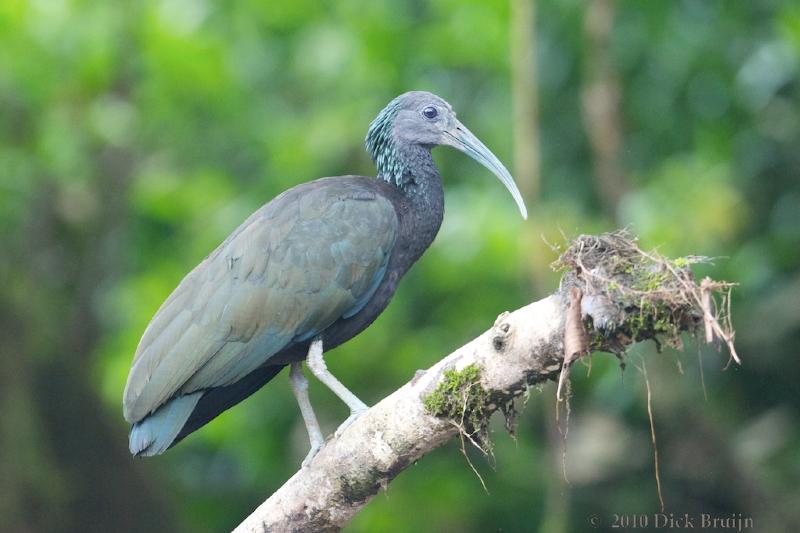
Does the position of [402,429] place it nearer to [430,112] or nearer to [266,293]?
[266,293]

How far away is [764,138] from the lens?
9523 millimetres

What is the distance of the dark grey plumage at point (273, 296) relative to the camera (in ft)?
17.3

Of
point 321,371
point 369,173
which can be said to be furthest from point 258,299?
point 369,173

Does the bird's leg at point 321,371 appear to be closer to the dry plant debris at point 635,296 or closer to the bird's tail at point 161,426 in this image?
the bird's tail at point 161,426

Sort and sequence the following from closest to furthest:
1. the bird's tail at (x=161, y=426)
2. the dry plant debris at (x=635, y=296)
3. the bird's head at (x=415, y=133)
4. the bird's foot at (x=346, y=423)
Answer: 1. the dry plant debris at (x=635, y=296)
2. the bird's foot at (x=346, y=423)
3. the bird's tail at (x=161, y=426)
4. the bird's head at (x=415, y=133)

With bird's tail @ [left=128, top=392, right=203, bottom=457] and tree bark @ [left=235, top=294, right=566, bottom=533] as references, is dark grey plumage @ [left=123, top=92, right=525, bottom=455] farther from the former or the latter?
tree bark @ [left=235, top=294, right=566, bottom=533]

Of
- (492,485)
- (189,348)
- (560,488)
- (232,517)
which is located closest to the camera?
(189,348)

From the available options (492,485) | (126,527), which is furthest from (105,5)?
(492,485)

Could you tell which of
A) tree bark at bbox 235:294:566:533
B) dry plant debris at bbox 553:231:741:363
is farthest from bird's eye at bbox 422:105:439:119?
dry plant debris at bbox 553:231:741:363

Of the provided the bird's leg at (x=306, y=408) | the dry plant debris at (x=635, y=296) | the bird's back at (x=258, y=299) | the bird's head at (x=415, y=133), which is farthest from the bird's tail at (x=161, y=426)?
the dry plant debris at (x=635, y=296)

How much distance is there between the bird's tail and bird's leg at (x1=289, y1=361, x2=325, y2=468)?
1.68ft

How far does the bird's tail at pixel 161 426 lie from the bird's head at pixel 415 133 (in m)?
1.52

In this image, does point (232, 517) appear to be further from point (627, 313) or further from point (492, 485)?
point (627, 313)

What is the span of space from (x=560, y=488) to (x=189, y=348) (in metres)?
3.16
